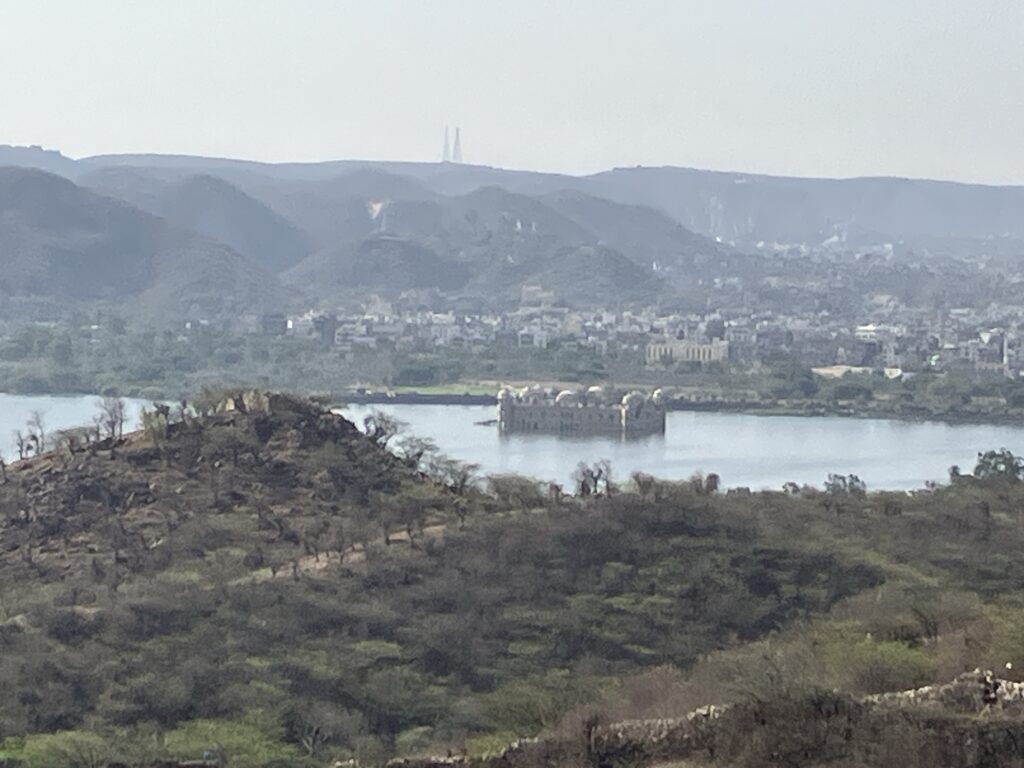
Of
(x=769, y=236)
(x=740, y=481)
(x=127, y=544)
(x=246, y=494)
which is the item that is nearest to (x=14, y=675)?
(x=127, y=544)

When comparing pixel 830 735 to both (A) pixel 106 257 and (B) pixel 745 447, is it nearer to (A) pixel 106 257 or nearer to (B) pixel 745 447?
(B) pixel 745 447

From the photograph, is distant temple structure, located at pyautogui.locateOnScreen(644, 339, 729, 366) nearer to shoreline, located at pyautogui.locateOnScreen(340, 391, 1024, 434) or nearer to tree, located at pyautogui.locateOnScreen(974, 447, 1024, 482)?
shoreline, located at pyautogui.locateOnScreen(340, 391, 1024, 434)

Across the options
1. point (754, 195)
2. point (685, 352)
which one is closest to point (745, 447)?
point (685, 352)

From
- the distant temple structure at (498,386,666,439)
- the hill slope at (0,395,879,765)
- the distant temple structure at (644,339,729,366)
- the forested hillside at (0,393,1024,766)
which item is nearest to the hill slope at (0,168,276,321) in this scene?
the distant temple structure at (644,339,729,366)

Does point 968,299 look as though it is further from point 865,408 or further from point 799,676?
point 799,676

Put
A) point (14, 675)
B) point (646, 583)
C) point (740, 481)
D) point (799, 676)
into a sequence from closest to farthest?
point (799, 676), point (14, 675), point (646, 583), point (740, 481)

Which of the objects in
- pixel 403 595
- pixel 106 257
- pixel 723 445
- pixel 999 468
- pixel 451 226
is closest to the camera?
pixel 403 595
